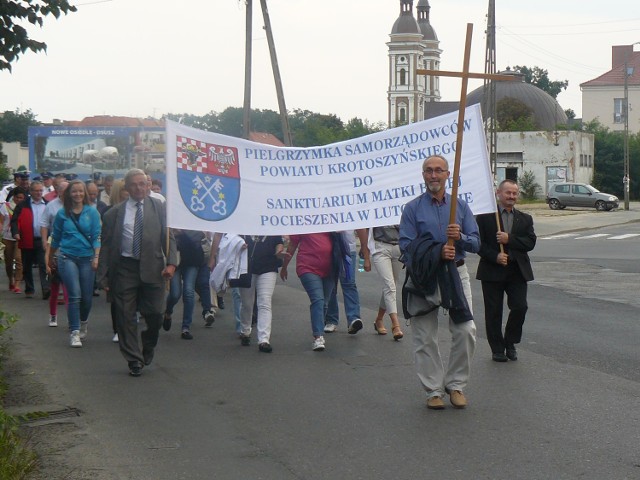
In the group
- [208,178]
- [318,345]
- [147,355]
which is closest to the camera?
[147,355]

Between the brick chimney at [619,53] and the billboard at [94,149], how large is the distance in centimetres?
9591

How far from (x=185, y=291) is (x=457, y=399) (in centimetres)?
494

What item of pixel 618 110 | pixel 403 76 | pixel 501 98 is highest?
pixel 403 76

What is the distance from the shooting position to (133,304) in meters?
9.38

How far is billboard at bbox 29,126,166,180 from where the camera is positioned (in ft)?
105

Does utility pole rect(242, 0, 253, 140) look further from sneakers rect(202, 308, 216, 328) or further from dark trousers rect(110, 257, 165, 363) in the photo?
dark trousers rect(110, 257, 165, 363)

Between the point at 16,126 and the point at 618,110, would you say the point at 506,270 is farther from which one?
the point at 618,110

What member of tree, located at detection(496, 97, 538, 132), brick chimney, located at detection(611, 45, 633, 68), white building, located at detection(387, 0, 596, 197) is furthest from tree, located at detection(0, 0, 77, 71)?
brick chimney, located at detection(611, 45, 633, 68)

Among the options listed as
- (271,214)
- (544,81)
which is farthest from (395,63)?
(271,214)

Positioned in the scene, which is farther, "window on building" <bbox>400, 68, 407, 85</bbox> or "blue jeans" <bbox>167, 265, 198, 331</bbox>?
"window on building" <bbox>400, 68, 407, 85</bbox>

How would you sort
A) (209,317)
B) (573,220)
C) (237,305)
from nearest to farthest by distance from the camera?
(237,305)
(209,317)
(573,220)

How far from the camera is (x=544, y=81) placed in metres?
146

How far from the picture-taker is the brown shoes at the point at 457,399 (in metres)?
7.67

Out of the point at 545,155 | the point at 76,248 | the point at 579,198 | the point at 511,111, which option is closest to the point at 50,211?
the point at 76,248
